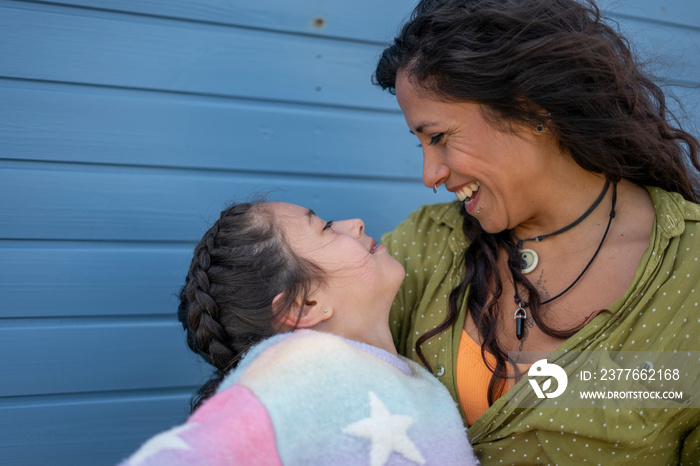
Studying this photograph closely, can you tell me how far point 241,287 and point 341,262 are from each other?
0.97ft

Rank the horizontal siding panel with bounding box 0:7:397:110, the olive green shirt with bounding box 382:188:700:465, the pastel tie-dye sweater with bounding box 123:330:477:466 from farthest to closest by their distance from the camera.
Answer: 1. the horizontal siding panel with bounding box 0:7:397:110
2. the olive green shirt with bounding box 382:188:700:465
3. the pastel tie-dye sweater with bounding box 123:330:477:466

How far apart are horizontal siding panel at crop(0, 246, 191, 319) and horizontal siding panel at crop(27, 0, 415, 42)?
89cm

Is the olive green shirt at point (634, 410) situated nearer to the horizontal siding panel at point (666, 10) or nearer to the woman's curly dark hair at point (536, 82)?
the woman's curly dark hair at point (536, 82)

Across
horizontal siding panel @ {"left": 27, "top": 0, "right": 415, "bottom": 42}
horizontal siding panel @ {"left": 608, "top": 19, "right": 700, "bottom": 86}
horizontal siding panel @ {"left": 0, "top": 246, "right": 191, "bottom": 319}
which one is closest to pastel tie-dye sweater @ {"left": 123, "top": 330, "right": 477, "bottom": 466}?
horizontal siding panel @ {"left": 0, "top": 246, "right": 191, "bottom": 319}

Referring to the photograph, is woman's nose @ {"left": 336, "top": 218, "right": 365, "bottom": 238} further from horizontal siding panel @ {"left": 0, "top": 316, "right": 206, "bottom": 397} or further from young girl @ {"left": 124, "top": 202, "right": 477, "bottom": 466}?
horizontal siding panel @ {"left": 0, "top": 316, "right": 206, "bottom": 397}

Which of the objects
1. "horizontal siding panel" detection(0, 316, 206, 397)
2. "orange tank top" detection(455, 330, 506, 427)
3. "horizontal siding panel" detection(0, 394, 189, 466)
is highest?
"orange tank top" detection(455, 330, 506, 427)

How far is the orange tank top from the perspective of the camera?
1704 millimetres

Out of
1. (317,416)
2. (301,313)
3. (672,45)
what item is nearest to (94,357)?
(301,313)

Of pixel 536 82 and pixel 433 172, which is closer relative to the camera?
pixel 536 82

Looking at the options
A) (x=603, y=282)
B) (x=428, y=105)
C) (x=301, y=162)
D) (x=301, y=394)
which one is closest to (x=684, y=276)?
(x=603, y=282)

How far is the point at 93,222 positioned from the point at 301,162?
83 centimetres

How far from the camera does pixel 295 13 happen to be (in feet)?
7.67

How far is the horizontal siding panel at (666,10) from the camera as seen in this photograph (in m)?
2.81

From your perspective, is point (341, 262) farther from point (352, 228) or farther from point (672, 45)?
point (672, 45)
